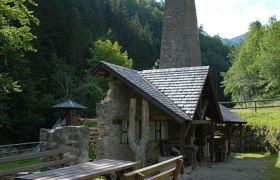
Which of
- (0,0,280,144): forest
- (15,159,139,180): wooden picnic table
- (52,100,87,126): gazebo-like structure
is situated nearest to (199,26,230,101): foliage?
(0,0,280,144): forest

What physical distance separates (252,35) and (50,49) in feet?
114

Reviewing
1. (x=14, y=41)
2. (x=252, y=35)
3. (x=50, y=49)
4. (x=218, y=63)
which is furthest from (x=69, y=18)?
(x=218, y=63)

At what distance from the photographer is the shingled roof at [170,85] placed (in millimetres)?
11984

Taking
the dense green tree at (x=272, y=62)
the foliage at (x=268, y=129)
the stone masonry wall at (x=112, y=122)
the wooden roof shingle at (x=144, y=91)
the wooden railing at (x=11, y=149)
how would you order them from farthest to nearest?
the dense green tree at (x=272, y=62) → the foliage at (x=268, y=129) → the wooden railing at (x=11, y=149) → the stone masonry wall at (x=112, y=122) → the wooden roof shingle at (x=144, y=91)

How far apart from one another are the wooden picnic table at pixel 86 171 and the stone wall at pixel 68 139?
2.49 m

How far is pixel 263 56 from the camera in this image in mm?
45125

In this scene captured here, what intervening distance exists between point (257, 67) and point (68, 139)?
44.8 meters

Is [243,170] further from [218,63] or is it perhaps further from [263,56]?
[218,63]

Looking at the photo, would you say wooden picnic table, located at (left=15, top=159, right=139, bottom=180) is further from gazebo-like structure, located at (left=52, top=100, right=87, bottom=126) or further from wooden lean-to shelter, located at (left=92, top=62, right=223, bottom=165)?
gazebo-like structure, located at (left=52, top=100, right=87, bottom=126)

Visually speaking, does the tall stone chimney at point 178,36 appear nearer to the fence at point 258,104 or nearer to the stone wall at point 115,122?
the fence at point 258,104

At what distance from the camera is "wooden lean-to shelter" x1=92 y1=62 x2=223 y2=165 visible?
12.1m

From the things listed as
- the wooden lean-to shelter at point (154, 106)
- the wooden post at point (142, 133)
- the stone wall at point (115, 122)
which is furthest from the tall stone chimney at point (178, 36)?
the wooden post at point (142, 133)

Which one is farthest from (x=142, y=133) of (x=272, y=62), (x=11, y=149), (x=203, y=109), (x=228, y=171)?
(x=272, y=62)

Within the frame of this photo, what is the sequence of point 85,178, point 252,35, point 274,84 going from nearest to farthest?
point 85,178 < point 274,84 < point 252,35
